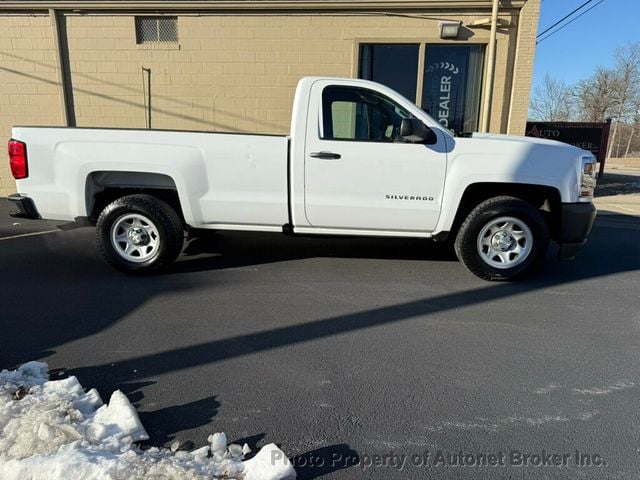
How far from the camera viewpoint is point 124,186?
16.4ft

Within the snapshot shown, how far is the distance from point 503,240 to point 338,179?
1898 millimetres

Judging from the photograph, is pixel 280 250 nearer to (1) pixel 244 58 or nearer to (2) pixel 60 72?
(1) pixel 244 58

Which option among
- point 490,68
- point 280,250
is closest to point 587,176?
point 280,250

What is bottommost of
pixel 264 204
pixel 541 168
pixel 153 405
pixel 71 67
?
pixel 153 405

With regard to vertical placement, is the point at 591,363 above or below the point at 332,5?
below

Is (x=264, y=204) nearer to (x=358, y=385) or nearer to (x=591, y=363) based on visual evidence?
(x=358, y=385)

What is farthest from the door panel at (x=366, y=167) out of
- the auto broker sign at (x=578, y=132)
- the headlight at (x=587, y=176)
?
the auto broker sign at (x=578, y=132)

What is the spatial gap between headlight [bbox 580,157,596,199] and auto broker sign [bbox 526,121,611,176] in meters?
8.76

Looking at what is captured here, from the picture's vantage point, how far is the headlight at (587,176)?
4.69 meters

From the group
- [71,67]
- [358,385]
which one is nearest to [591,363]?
[358,385]

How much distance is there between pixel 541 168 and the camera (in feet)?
15.2

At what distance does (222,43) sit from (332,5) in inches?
99.1

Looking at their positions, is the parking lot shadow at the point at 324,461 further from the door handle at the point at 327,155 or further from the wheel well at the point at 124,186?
the wheel well at the point at 124,186

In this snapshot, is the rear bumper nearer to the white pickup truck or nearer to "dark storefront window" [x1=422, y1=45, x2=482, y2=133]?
the white pickup truck
